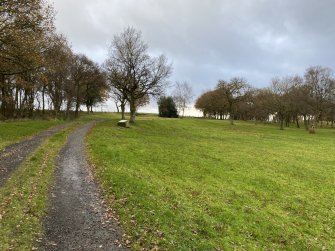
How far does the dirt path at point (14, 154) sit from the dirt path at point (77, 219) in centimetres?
257

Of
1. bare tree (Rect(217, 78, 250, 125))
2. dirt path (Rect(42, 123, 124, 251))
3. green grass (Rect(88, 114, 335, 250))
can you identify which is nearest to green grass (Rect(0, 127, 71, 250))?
dirt path (Rect(42, 123, 124, 251))

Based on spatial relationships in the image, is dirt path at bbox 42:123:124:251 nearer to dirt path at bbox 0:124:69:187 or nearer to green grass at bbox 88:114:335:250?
green grass at bbox 88:114:335:250

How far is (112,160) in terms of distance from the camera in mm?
22578

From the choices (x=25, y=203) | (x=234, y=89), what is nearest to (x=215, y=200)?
(x=25, y=203)

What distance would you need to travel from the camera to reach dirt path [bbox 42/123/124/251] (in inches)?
403

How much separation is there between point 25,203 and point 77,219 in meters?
2.51

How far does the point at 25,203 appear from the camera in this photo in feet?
42.7

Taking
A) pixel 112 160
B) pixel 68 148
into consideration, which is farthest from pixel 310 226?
pixel 68 148

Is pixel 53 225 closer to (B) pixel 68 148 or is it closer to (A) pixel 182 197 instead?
(A) pixel 182 197

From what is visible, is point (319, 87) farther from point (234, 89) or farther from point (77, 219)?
point (77, 219)

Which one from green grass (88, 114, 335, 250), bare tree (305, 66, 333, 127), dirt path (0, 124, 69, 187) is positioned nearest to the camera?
green grass (88, 114, 335, 250)

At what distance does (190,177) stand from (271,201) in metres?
5.15

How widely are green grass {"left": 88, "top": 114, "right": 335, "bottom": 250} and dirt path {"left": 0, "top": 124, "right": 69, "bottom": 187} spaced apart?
449 cm

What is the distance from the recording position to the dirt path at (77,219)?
1024 centimetres
